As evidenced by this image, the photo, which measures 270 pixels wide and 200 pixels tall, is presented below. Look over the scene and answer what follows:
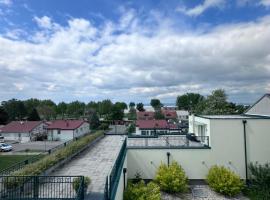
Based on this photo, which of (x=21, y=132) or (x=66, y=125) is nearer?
(x=21, y=132)

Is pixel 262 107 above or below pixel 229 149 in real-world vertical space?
above

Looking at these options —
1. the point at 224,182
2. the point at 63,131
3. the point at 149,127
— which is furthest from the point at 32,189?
the point at 63,131

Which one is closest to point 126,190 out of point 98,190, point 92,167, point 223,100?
point 92,167

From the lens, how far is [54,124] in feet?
182

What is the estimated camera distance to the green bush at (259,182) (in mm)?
14300

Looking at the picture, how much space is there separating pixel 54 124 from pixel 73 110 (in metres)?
51.0

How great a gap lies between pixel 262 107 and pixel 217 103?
20320 mm

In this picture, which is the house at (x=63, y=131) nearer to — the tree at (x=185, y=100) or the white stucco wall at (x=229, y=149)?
the white stucco wall at (x=229, y=149)

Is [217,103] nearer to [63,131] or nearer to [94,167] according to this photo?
[63,131]

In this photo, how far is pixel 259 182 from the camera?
50.4 feet

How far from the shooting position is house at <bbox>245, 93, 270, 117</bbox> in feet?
77.7

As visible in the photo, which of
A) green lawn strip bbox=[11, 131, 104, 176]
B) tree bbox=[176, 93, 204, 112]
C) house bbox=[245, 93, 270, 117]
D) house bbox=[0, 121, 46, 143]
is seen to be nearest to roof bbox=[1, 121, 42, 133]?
house bbox=[0, 121, 46, 143]

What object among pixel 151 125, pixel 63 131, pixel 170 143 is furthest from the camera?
pixel 63 131

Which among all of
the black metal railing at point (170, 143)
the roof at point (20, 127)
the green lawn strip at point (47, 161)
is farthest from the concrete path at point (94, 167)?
the roof at point (20, 127)
